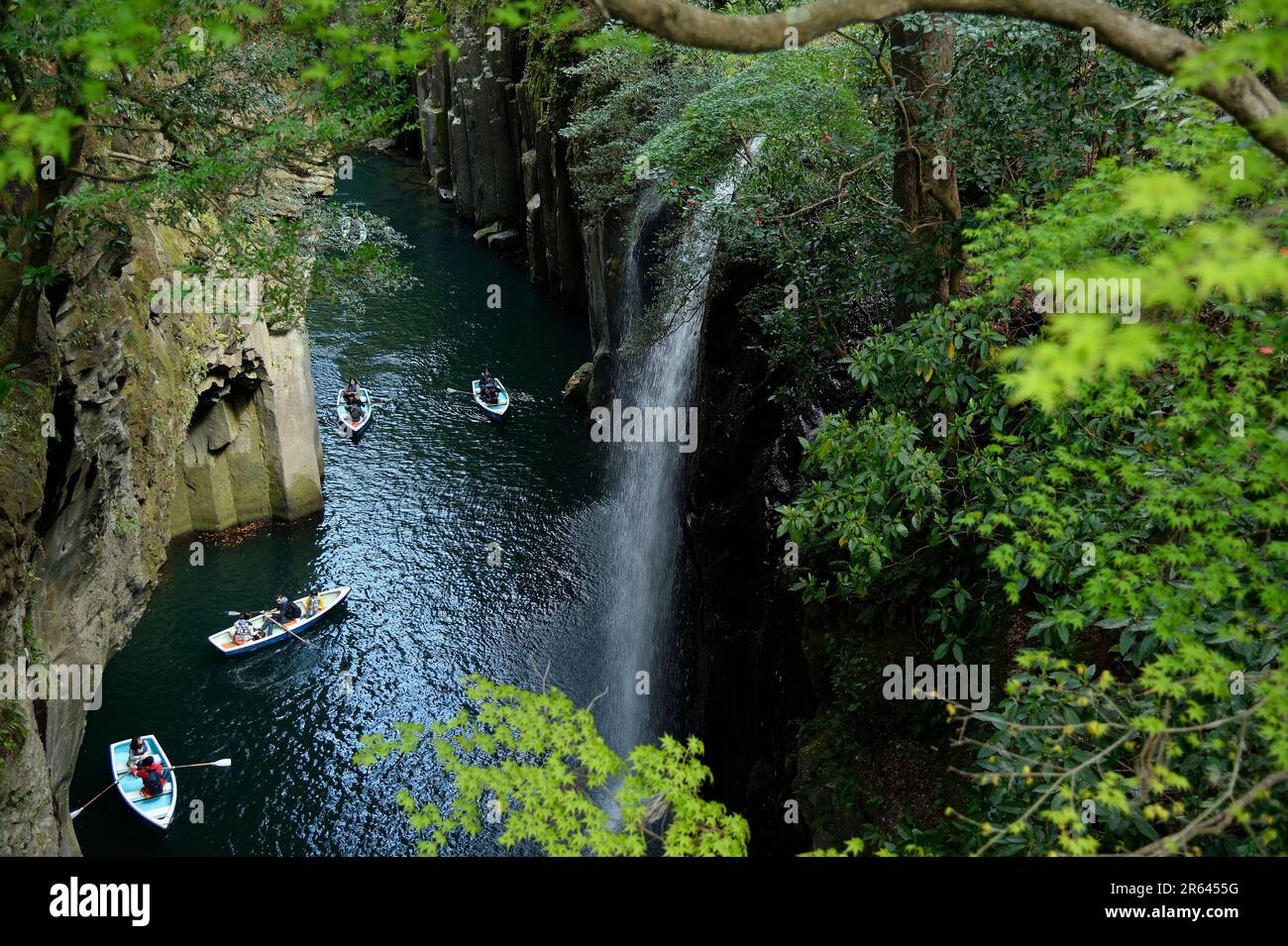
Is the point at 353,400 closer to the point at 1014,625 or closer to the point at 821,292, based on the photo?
the point at 821,292

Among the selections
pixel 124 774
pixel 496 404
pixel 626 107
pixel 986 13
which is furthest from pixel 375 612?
pixel 986 13

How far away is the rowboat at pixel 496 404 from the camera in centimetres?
2994

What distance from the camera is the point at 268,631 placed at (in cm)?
2127

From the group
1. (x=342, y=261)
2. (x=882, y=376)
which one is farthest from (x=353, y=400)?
(x=882, y=376)

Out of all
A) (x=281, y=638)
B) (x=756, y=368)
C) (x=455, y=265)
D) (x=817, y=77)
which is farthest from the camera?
(x=455, y=265)

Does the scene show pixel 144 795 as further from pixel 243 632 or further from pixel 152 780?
pixel 243 632

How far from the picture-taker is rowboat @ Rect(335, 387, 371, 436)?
2858 cm

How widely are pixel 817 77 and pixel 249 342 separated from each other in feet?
52.6

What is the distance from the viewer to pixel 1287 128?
472cm

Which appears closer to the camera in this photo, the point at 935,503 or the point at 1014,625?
the point at 935,503

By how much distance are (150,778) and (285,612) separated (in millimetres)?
5302

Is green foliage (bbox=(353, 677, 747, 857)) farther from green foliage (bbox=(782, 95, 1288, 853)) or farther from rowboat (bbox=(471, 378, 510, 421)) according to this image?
rowboat (bbox=(471, 378, 510, 421))

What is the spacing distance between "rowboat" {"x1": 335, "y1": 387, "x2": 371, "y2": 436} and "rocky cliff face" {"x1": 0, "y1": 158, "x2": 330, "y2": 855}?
6.72 metres

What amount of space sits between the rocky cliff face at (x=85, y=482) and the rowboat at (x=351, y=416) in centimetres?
672
